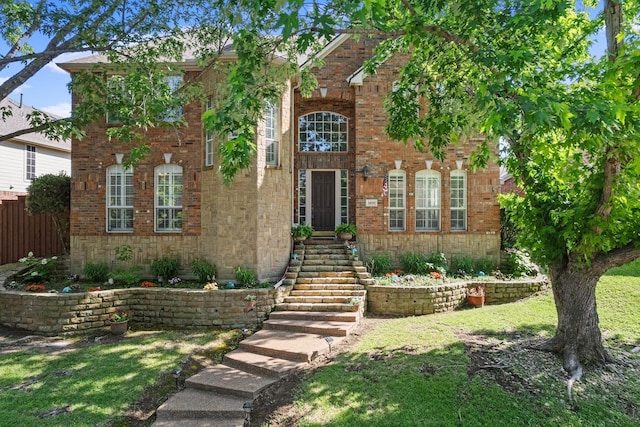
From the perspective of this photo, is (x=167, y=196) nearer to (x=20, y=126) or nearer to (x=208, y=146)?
(x=208, y=146)

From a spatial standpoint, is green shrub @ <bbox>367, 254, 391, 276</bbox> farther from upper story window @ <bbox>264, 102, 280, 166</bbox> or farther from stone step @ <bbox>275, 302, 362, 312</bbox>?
upper story window @ <bbox>264, 102, 280, 166</bbox>

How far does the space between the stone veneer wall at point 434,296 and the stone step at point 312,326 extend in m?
1.54

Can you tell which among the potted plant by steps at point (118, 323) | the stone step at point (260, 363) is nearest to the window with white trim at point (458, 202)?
the stone step at point (260, 363)

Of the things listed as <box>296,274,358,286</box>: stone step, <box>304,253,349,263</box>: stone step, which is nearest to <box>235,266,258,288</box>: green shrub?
<box>296,274,358,286</box>: stone step

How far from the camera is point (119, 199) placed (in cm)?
1190

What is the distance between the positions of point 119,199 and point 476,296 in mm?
10907

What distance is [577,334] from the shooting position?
639 centimetres

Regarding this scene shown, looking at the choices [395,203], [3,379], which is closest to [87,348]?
[3,379]

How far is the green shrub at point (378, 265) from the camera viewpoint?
1156cm

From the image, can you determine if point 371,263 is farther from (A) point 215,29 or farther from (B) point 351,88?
(A) point 215,29

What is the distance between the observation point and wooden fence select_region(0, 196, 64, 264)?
13094mm

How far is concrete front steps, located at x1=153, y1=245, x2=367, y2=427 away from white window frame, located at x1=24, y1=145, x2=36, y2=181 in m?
14.9

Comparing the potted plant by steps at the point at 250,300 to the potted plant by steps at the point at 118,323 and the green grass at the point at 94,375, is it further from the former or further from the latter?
the potted plant by steps at the point at 118,323

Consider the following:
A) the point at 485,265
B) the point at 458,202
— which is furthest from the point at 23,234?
the point at 485,265
